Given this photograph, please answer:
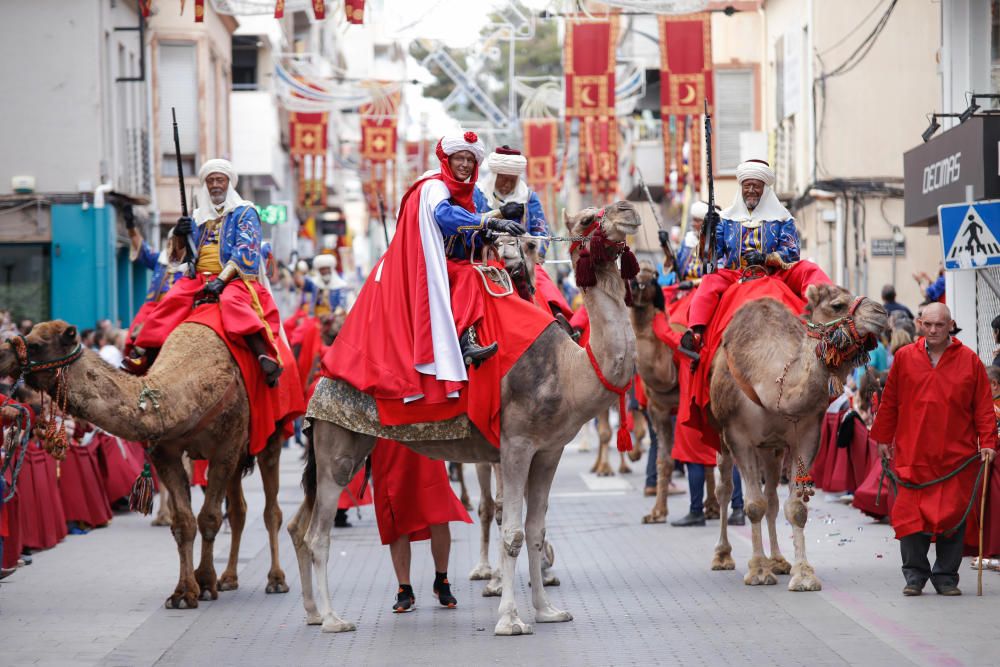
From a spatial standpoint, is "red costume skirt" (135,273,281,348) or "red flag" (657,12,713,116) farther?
"red flag" (657,12,713,116)

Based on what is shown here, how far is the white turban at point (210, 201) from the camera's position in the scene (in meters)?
12.7

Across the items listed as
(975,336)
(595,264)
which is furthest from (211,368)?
(975,336)

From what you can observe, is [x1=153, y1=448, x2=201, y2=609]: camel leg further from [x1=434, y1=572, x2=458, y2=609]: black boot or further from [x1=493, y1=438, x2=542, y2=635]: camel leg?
[x1=493, y1=438, x2=542, y2=635]: camel leg

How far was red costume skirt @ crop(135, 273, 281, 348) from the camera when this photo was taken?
39.7ft

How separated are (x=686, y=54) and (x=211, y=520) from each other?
845 inches

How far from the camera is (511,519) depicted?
32.2 feet

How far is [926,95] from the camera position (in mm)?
30062

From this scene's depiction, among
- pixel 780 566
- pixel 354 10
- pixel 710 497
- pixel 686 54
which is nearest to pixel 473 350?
pixel 780 566

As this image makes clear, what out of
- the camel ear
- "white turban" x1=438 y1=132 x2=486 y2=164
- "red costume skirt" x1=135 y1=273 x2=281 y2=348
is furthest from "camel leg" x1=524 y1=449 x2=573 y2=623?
the camel ear

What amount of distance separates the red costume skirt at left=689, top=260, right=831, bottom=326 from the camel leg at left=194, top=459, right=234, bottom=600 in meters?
3.84

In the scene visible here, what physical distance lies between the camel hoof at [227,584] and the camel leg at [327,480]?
7.17 ft

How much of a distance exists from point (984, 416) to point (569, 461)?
48.4 ft

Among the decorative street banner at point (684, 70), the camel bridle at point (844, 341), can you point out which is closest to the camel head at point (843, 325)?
the camel bridle at point (844, 341)

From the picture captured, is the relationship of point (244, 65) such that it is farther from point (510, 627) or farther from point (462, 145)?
point (510, 627)
